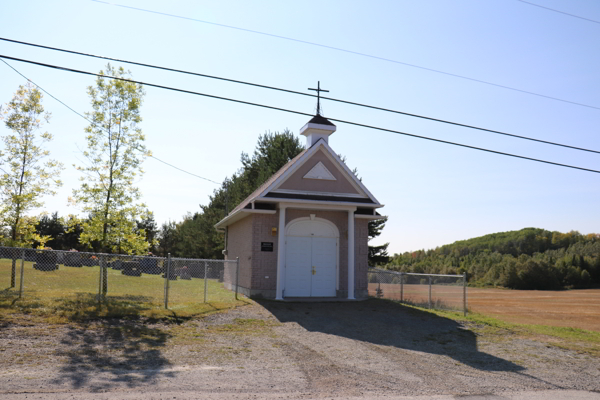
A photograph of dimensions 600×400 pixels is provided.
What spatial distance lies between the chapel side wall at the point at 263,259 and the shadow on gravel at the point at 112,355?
6111 mm

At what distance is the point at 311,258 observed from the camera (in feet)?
59.6

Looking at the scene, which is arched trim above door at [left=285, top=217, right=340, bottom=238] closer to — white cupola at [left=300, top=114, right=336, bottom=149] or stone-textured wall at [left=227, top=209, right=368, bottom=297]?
stone-textured wall at [left=227, top=209, right=368, bottom=297]

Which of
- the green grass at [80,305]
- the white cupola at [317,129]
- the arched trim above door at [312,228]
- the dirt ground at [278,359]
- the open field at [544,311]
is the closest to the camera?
the dirt ground at [278,359]

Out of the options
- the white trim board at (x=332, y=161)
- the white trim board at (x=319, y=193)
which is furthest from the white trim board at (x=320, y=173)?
the white trim board at (x=319, y=193)

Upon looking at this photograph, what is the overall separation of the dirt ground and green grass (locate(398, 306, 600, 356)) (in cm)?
28

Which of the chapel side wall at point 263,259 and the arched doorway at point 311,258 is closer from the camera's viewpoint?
the chapel side wall at point 263,259

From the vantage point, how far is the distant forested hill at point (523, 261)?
172 ft

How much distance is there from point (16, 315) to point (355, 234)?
11.9 metres

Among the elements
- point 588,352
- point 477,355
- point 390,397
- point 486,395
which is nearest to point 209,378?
point 390,397

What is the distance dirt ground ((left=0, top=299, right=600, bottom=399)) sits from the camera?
23.4 feet

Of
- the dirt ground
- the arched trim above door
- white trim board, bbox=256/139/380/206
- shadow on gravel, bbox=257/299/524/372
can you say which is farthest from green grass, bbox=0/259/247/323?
white trim board, bbox=256/139/380/206

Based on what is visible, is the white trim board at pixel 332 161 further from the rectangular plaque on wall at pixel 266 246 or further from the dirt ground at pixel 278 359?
the dirt ground at pixel 278 359

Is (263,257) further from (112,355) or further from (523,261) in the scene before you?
(523,261)

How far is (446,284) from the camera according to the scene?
17.9 m
